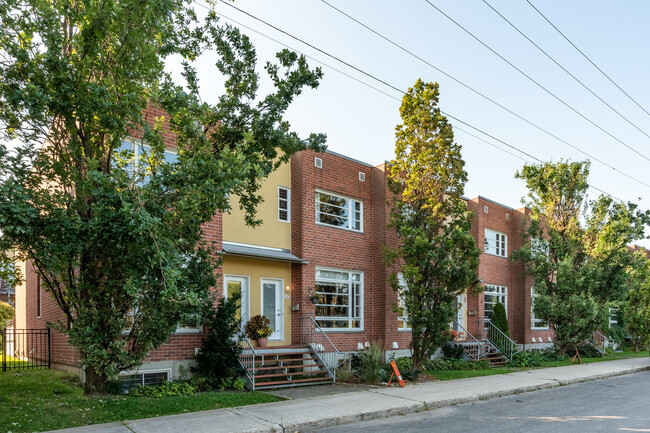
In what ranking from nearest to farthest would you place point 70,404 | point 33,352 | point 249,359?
1. point 70,404
2. point 249,359
3. point 33,352

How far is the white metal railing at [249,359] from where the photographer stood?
446 inches

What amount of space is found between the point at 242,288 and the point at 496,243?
45.4 ft

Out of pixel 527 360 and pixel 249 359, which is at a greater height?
pixel 249 359

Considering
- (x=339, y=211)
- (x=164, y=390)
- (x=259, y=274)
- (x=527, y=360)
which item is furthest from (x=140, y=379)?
(x=527, y=360)

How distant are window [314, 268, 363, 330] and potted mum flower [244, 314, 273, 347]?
211cm

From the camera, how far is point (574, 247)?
20.2m

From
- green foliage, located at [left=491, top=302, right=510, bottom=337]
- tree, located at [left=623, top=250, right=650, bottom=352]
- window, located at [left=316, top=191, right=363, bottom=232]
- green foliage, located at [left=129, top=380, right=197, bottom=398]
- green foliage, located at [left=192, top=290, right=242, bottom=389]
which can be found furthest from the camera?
tree, located at [left=623, top=250, right=650, bottom=352]

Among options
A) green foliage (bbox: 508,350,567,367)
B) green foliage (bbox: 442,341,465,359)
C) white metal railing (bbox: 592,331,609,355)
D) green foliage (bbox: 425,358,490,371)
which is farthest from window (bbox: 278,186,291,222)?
white metal railing (bbox: 592,331,609,355)

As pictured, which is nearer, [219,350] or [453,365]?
[219,350]

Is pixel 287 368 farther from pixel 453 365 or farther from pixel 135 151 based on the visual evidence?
pixel 453 365

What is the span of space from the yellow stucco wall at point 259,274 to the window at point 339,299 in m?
0.97

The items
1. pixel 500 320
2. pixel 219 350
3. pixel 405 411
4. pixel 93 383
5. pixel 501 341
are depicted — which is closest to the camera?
pixel 93 383

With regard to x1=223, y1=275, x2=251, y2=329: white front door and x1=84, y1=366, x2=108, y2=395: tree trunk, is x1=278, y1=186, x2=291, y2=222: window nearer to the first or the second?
x1=223, y1=275, x2=251, y2=329: white front door

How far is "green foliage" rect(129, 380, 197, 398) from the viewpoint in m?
10.1
